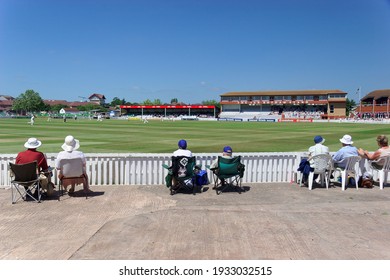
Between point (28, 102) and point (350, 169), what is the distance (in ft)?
547

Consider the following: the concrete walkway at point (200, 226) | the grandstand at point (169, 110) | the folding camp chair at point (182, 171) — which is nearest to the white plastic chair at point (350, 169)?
the concrete walkway at point (200, 226)

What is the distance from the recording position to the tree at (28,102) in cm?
15588

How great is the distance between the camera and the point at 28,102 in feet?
511

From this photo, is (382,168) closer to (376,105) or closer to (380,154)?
(380,154)

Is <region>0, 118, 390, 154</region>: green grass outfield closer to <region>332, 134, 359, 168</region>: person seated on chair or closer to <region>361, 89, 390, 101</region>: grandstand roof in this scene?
<region>332, 134, 359, 168</region>: person seated on chair

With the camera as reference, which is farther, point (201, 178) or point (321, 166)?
point (321, 166)

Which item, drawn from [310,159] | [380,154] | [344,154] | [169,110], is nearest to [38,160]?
[310,159]

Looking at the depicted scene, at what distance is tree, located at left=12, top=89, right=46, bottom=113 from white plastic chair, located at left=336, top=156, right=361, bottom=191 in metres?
166

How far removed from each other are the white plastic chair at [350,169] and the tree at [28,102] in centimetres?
16626

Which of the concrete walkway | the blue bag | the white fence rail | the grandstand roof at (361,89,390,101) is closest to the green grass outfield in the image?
the white fence rail

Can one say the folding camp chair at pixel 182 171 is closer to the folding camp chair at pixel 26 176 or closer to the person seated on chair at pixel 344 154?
the folding camp chair at pixel 26 176

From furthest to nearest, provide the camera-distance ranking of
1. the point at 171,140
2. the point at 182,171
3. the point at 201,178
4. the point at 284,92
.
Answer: the point at 284,92
the point at 171,140
the point at 201,178
the point at 182,171

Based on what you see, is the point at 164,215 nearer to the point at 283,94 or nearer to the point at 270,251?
the point at 270,251
